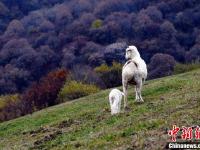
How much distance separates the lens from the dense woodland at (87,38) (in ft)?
371

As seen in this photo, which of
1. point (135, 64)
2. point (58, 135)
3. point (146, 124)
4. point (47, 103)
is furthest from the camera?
point (47, 103)

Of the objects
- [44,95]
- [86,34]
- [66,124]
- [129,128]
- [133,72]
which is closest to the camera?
[129,128]

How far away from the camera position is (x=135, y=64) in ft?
81.2

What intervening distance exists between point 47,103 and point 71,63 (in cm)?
5282

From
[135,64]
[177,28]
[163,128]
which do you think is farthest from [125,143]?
[177,28]

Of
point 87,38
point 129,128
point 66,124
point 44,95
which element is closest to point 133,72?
point 66,124

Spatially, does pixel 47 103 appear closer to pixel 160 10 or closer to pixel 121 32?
pixel 121 32

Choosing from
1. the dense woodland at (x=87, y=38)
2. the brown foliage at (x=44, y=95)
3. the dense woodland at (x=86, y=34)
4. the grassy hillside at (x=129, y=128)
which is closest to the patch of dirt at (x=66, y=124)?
the grassy hillside at (x=129, y=128)

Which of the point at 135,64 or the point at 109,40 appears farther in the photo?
the point at 109,40

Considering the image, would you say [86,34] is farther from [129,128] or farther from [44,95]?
[129,128]

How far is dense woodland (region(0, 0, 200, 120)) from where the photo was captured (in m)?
113

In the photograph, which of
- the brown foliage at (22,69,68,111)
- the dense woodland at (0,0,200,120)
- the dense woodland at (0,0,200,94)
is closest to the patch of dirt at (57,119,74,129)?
the brown foliage at (22,69,68,111)

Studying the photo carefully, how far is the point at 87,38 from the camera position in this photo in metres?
149

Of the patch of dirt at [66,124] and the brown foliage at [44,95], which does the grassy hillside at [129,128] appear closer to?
the patch of dirt at [66,124]
